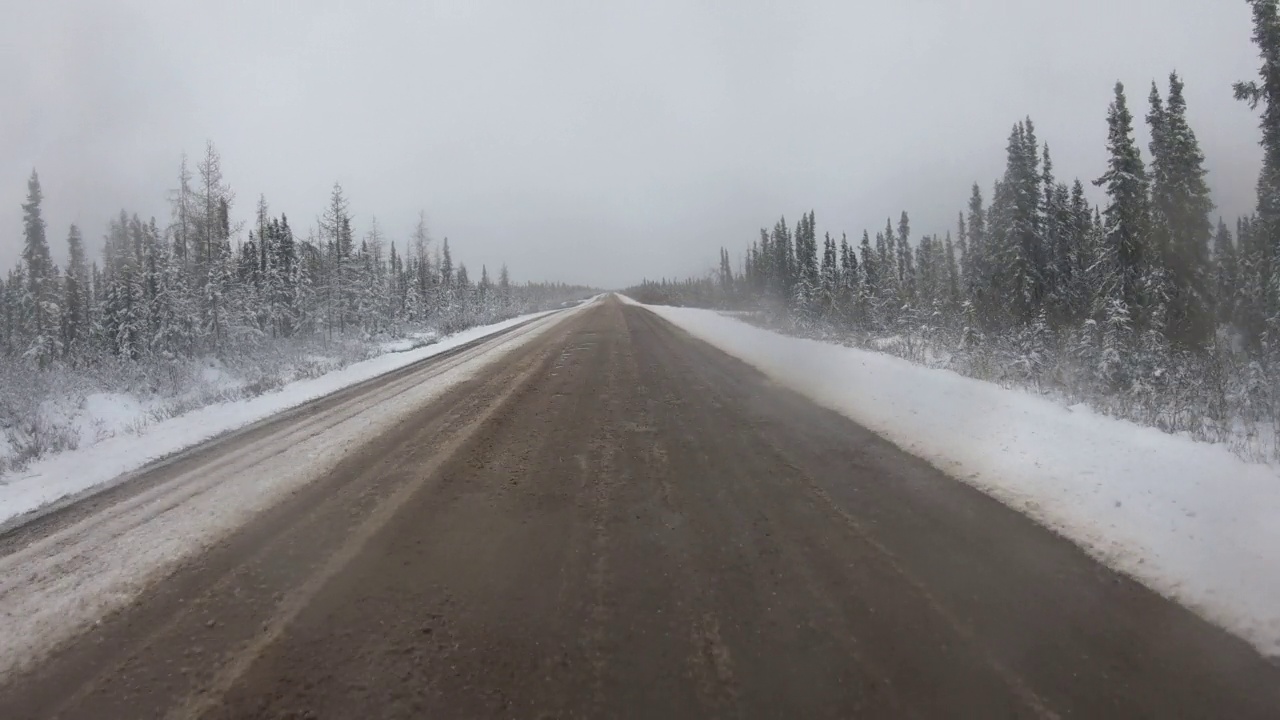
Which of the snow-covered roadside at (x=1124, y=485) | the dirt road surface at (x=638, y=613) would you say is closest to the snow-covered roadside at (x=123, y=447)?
the dirt road surface at (x=638, y=613)

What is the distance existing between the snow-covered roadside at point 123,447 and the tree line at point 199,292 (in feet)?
40.5

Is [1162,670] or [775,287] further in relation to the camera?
[775,287]

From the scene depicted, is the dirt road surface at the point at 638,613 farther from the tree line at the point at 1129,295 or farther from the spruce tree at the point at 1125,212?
the spruce tree at the point at 1125,212

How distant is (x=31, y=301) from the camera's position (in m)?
44.1

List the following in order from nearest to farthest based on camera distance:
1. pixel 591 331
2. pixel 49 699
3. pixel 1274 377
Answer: pixel 49 699 → pixel 1274 377 → pixel 591 331

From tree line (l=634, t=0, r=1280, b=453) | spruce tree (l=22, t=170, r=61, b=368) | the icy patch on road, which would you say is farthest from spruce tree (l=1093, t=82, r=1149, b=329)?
spruce tree (l=22, t=170, r=61, b=368)

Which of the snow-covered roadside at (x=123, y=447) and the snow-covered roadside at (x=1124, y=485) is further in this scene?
the snow-covered roadside at (x=123, y=447)

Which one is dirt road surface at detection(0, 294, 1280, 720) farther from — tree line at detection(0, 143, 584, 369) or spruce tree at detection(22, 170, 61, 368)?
spruce tree at detection(22, 170, 61, 368)

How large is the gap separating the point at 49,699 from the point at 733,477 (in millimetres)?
4493

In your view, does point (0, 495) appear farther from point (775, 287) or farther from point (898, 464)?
point (775, 287)

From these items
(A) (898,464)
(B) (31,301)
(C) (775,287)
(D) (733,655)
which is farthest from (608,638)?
(C) (775,287)

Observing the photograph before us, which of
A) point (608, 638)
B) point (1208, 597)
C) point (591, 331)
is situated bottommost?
point (1208, 597)

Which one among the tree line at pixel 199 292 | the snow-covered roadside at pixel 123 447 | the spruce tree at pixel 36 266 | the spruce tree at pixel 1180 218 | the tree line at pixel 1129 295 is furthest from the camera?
the spruce tree at pixel 36 266

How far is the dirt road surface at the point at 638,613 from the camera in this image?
2.41 m
